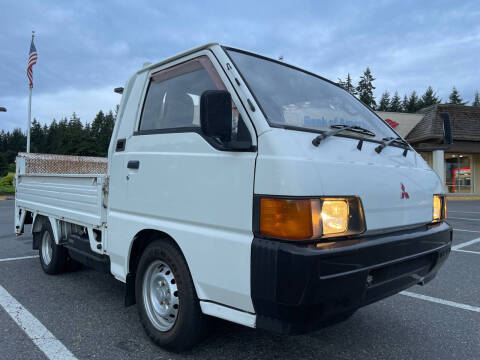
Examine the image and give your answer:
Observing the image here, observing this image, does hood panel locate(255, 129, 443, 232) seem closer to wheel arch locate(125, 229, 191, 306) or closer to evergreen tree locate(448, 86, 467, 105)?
wheel arch locate(125, 229, 191, 306)

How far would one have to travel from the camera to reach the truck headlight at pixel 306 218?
190cm

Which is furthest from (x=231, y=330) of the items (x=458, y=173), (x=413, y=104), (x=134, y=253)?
(x=413, y=104)

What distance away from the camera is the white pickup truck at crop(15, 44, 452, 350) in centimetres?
192

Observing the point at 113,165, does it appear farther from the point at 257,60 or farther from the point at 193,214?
the point at 257,60

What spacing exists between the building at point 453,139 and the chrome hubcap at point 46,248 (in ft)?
63.5

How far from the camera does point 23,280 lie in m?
4.42

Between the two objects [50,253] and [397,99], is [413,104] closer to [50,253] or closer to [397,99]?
[397,99]

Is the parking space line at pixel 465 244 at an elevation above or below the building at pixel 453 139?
below

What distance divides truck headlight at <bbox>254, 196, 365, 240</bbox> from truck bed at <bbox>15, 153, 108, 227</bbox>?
70.8 inches

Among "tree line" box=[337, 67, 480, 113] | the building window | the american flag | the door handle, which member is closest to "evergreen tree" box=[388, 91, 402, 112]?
"tree line" box=[337, 67, 480, 113]

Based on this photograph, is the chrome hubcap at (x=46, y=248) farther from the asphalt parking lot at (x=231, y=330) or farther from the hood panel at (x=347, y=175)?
the hood panel at (x=347, y=175)

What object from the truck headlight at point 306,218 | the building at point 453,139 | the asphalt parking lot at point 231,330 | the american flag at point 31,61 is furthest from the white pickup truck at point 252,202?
the building at point 453,139

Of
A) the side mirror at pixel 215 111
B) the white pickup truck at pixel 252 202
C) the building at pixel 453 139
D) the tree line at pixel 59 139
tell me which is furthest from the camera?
the tree line at pixel 59 139

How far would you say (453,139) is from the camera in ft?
68.0
